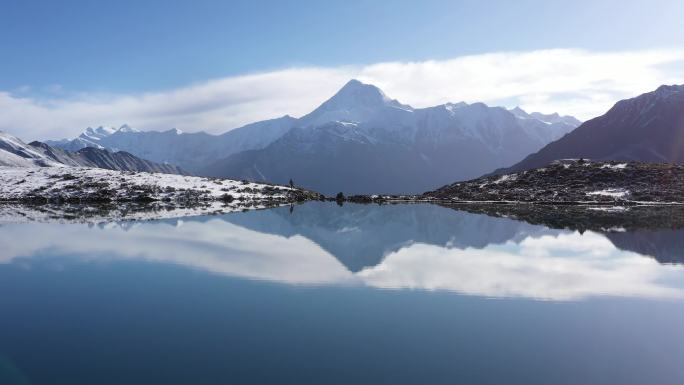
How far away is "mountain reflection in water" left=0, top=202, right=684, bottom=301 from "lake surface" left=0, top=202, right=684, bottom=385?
22cm

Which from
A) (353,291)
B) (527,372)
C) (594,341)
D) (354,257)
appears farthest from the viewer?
(354,257)

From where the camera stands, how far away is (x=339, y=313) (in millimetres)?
19672

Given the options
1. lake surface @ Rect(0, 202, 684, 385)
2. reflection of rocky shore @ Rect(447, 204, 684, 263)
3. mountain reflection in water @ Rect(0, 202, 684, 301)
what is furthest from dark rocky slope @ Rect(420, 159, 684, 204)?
lake surface @ Rect(0, 202, 684, 385)

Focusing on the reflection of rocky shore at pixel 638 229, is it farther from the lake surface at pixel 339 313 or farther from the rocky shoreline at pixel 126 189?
the rocky shoreline at pixel 126 189

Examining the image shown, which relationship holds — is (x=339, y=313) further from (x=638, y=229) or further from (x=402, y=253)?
(x=638, y=229)

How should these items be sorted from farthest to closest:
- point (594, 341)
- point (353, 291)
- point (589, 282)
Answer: point (589, 282)
point (353, 291)
point (594, 341)

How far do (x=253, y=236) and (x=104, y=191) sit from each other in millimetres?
75226

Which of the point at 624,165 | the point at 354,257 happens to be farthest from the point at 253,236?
the point at 624,165

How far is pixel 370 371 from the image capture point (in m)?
14.2

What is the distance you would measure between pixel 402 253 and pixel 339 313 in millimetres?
16619

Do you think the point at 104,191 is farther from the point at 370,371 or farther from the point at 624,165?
the point at 624,165

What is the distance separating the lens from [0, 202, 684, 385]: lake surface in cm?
1433

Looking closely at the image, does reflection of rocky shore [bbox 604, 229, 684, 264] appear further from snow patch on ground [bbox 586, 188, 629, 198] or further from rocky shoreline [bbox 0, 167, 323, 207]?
rocky shoreline [bbox 0, 167, 323, 207]

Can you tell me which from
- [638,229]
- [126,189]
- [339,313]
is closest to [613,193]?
[638,229]
